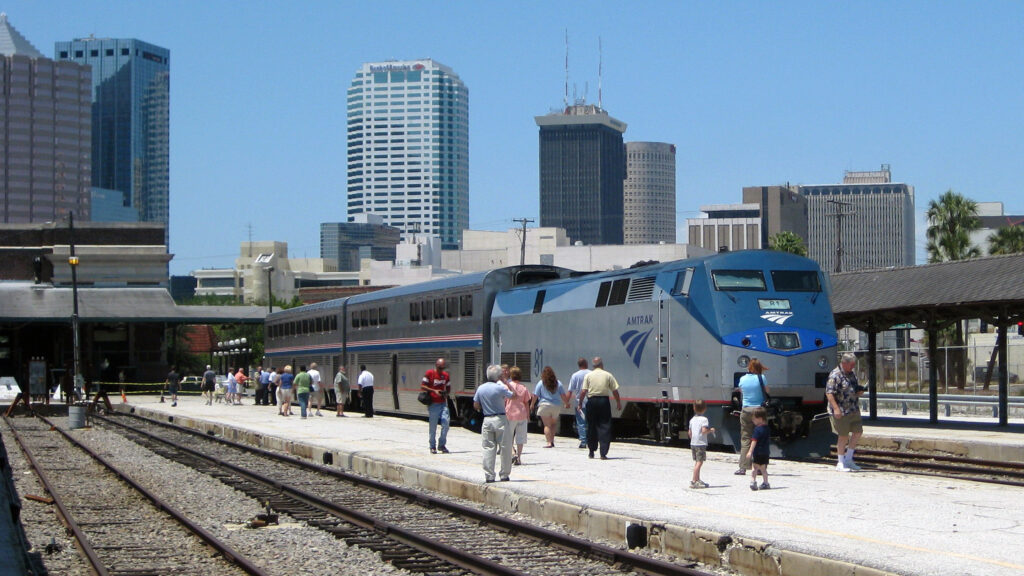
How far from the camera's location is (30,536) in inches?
584

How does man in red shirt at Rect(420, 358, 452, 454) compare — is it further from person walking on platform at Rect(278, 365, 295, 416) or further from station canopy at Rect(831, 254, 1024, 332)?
person walking on platform at Rect(278, 365, 295, 416)

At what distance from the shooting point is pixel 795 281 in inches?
909

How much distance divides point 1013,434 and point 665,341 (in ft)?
27.4

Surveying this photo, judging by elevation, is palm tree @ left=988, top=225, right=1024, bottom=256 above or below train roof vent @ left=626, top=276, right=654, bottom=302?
above

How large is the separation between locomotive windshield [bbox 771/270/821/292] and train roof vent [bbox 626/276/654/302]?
Answer: 7.96 ft

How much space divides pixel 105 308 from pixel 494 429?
5681 cm

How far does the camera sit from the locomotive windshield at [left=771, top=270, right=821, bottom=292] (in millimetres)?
22906

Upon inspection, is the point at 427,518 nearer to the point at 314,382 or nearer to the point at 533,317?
the point at 533,317

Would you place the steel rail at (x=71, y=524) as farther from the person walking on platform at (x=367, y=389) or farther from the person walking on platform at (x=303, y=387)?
the person walking on platform at (x=303, y=387)

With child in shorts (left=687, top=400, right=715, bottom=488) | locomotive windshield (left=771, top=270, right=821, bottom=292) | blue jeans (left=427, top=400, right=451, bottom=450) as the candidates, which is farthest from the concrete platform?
locomotive windshield (left=771, top=270, right=821, bottom=292)

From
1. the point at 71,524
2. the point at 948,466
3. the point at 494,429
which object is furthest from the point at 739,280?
the point at 71,524

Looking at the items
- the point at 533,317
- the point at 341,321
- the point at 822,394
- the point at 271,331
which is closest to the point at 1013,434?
the point at 822,394

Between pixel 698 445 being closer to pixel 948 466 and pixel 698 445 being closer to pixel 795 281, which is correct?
pixel 948 466

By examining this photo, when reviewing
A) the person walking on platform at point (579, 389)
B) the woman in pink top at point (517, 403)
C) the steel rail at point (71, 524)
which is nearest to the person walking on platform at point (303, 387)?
the steel rail at point (71, 524)
